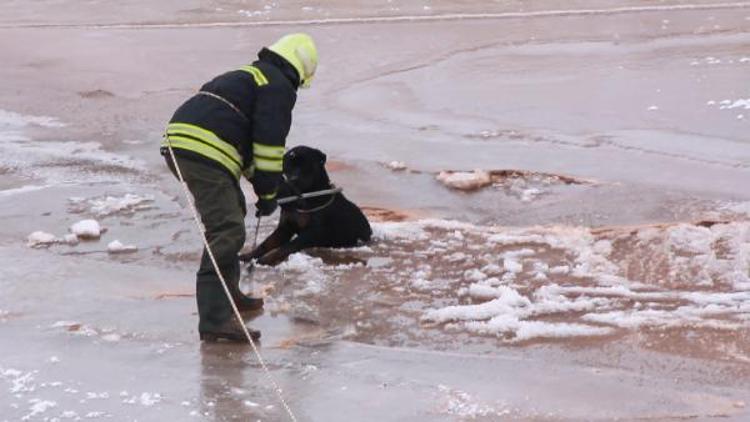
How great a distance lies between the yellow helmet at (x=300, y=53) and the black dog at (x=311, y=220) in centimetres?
138

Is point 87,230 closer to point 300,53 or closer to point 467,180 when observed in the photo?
point 300,53

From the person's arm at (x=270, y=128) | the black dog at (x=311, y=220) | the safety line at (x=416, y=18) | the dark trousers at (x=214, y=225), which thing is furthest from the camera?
the safety line at (x=416, y=18)

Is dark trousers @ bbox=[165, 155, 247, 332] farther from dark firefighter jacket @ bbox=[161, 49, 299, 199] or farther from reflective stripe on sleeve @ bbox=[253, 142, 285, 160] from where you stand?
reflective stripe on sleeve @ bbox=[253, 142, 285, 160]

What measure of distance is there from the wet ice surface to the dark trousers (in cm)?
20

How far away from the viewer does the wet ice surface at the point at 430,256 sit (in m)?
4.66

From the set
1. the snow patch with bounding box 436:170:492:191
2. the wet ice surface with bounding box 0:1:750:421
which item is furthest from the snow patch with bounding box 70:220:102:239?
the snow patch with bounding box 436:170:492:191

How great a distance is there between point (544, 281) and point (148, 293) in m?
2.21

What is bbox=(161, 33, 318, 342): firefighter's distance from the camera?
5.23 meters

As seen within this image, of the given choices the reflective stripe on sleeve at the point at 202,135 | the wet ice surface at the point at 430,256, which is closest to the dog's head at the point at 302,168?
the wet ice surface at the point at 430,256

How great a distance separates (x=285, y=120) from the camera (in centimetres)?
523

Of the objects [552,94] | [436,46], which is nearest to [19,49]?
[436,46]

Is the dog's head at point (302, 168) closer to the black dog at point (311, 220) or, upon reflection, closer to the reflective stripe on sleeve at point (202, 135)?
the black dog at point (311, 220)

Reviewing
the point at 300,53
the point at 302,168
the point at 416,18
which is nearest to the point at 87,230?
the point at 302,168

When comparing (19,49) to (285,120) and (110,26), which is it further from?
(285,120)
